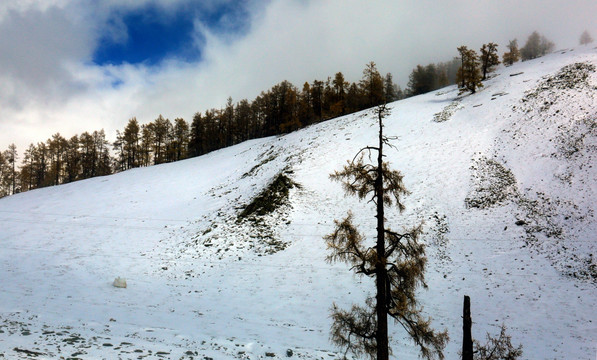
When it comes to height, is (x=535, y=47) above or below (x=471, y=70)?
above

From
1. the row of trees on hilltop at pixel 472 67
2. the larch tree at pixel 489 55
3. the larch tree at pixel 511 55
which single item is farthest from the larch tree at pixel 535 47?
the larch tree at pixel 489 55

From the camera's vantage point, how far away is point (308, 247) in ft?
78.4

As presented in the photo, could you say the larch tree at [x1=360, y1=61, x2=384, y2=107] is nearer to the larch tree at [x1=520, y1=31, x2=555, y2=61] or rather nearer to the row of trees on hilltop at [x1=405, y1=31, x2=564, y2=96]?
the row of trees on hilltop at [x1=405, y1=31, x2=564, y2=96]

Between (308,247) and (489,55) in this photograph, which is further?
(489,55)

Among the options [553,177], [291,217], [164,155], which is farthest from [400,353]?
[164,155]

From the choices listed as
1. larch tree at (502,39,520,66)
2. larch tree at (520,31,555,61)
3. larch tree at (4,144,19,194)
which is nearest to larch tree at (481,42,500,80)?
larch tree at (502,39,520,66)

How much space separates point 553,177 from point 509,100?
66.1 feet

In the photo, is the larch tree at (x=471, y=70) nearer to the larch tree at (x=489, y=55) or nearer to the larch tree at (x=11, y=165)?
the larch tree at (x=489, y=55)

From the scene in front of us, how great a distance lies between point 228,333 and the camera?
47.7ft

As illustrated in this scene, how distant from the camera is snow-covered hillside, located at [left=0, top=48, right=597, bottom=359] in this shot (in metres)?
13.9

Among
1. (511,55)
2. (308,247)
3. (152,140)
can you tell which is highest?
(511,55)

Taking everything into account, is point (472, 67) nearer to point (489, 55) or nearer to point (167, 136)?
point (489, 55)

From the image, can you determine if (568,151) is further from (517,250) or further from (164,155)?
(164,155)

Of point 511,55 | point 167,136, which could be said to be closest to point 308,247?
point 167,136
